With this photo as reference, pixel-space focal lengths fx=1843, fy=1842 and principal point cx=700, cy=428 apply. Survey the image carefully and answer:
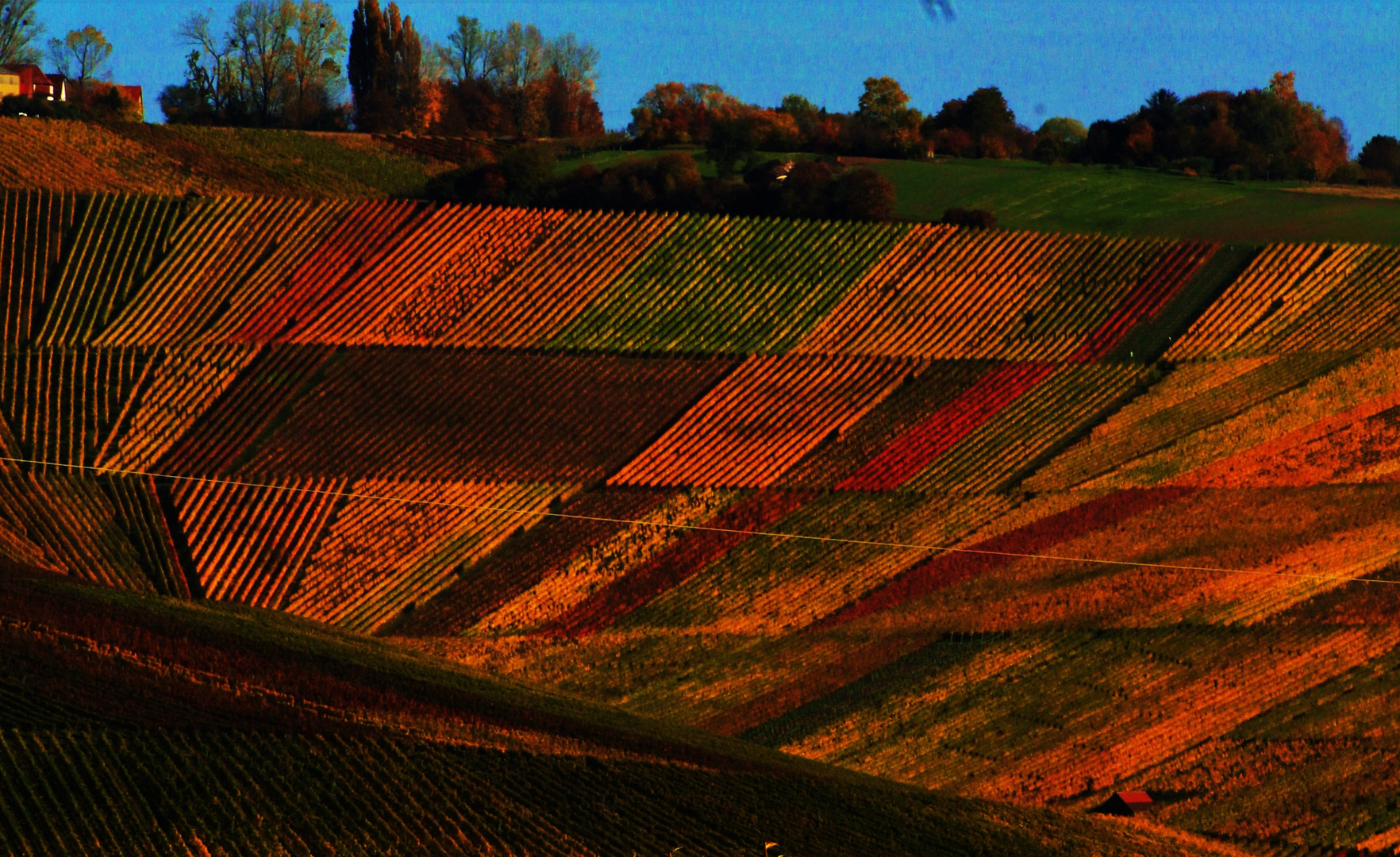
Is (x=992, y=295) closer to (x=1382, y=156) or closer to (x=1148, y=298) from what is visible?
(x=1148, y=298)

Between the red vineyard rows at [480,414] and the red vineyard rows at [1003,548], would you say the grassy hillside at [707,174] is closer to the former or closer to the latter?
the red vineyard rows at [480,414]

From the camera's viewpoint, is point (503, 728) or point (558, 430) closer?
point (503, 728)

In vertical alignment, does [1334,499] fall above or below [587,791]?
above

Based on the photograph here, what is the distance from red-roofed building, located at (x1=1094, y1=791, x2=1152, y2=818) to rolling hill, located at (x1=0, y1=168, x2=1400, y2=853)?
0.21 meters

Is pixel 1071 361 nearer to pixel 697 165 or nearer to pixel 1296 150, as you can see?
pixel 697 165

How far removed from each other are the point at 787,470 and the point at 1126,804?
19.9 ft

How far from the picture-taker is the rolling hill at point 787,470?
2217 cm

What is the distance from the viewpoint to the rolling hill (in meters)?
22.2

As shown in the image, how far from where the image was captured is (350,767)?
17.1 m

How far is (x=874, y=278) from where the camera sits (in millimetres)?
27000

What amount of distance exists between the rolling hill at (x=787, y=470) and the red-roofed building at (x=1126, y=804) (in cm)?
21

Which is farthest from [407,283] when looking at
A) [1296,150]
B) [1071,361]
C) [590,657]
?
[1296,150]

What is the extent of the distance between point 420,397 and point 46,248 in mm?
6534

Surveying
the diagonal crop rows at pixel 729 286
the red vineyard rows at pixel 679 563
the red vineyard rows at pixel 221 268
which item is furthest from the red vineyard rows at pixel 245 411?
the red vineyard rows at pixel 679 563
